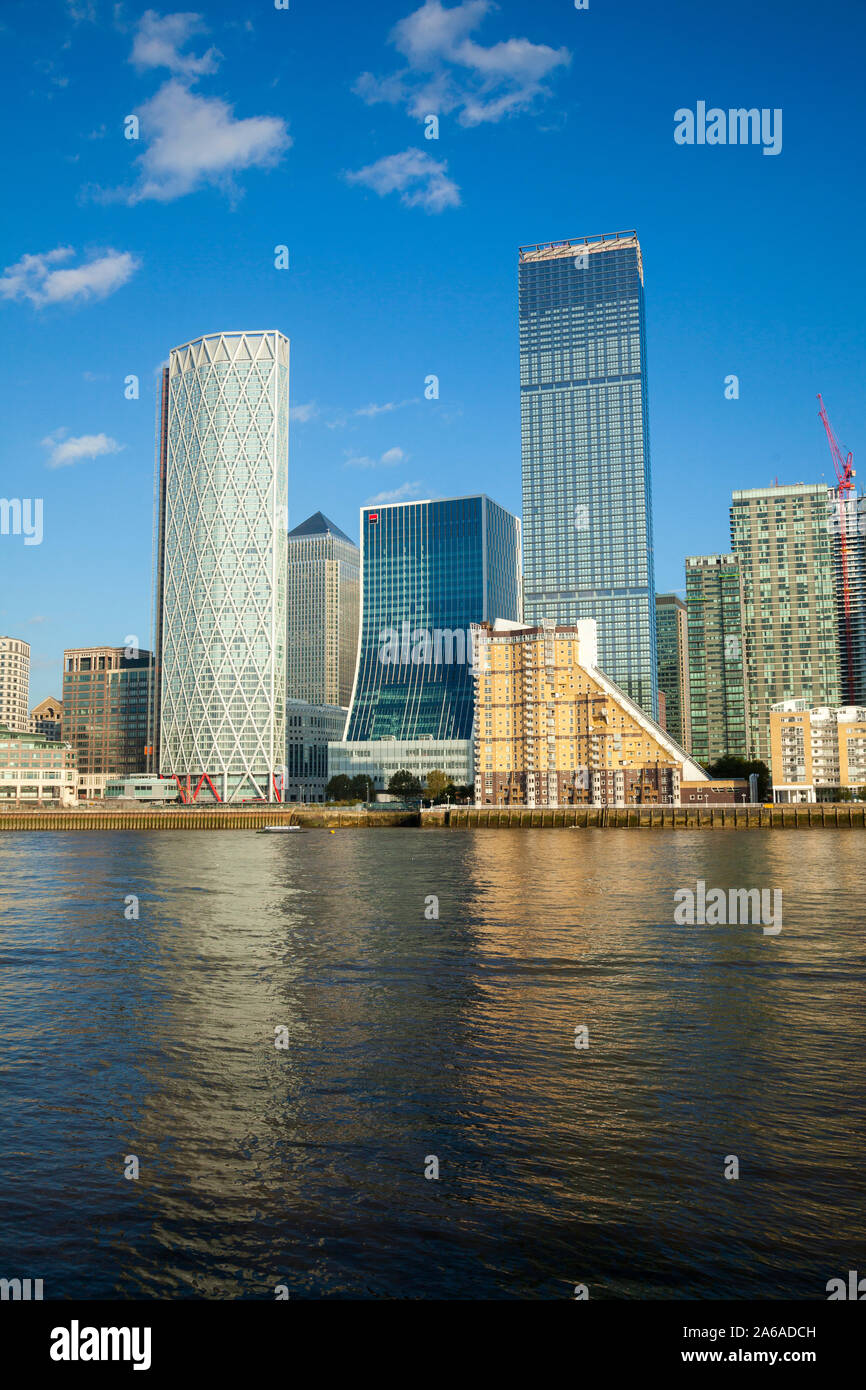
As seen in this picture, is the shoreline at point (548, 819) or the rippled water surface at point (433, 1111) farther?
the shoreline at point (548, 819)

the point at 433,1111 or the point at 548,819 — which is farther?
the point at 548,819

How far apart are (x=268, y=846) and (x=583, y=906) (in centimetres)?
7780

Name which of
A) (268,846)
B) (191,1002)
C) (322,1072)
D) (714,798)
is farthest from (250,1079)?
(714,798)

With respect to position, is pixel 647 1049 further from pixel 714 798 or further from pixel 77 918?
pixel 714 798

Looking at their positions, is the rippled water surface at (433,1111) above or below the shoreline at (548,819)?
above

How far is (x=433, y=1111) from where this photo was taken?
20281mm

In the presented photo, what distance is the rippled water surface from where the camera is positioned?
46.8 feet

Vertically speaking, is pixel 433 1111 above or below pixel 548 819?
above

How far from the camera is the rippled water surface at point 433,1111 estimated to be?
1427cm

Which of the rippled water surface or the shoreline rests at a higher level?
the rippled water surface

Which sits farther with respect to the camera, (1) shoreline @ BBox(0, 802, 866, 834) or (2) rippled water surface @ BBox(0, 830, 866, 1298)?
(1) shoreline @ BBox(0, 802, 866, 834)
